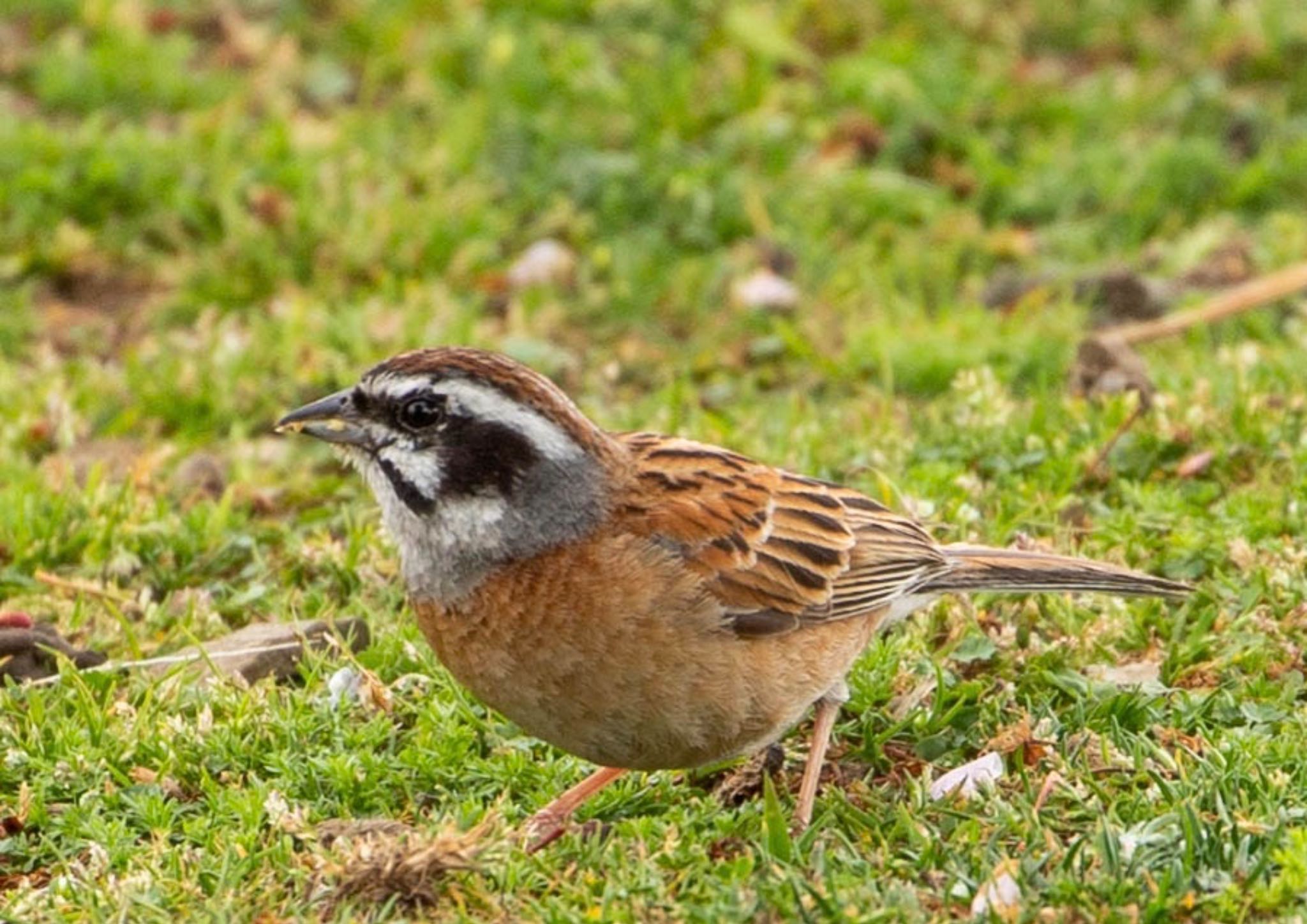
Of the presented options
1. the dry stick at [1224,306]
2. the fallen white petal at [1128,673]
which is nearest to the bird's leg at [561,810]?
the fallen white petal at [1128,673]

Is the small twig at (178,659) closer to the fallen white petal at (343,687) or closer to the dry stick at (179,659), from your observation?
the dry stick at (179,659)

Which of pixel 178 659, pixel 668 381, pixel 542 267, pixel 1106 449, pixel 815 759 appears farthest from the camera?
pixel 542 267

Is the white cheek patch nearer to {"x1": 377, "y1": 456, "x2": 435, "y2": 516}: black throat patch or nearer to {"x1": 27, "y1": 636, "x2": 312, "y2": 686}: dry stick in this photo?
{"x1": 377, "y1": 456, "x2": 435, "y2": 516}: black throat patch

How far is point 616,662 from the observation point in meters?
6.03

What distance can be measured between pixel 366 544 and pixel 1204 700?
305 cm

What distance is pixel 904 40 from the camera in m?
12.9

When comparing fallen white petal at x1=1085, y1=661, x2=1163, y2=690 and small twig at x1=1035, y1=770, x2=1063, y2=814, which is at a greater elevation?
small twig at x1=1035, y1=770, x2=1063, y2=814

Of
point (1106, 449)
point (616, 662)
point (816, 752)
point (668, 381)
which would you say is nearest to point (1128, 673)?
point (816, 752)

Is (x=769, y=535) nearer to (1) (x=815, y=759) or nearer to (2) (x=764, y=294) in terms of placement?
(1) (x=815, y=759)

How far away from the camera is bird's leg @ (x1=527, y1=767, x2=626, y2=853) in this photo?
6082 mm

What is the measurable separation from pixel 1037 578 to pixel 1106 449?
5.56ft

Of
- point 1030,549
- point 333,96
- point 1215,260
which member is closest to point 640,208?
point 333,96

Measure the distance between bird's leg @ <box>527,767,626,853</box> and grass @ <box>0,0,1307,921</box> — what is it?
0.07 meters

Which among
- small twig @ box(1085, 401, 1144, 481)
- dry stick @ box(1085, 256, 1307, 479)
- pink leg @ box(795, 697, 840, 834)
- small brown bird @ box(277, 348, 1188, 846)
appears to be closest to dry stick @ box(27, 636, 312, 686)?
small brown bird @ box(277, 348, 1188, 846)
